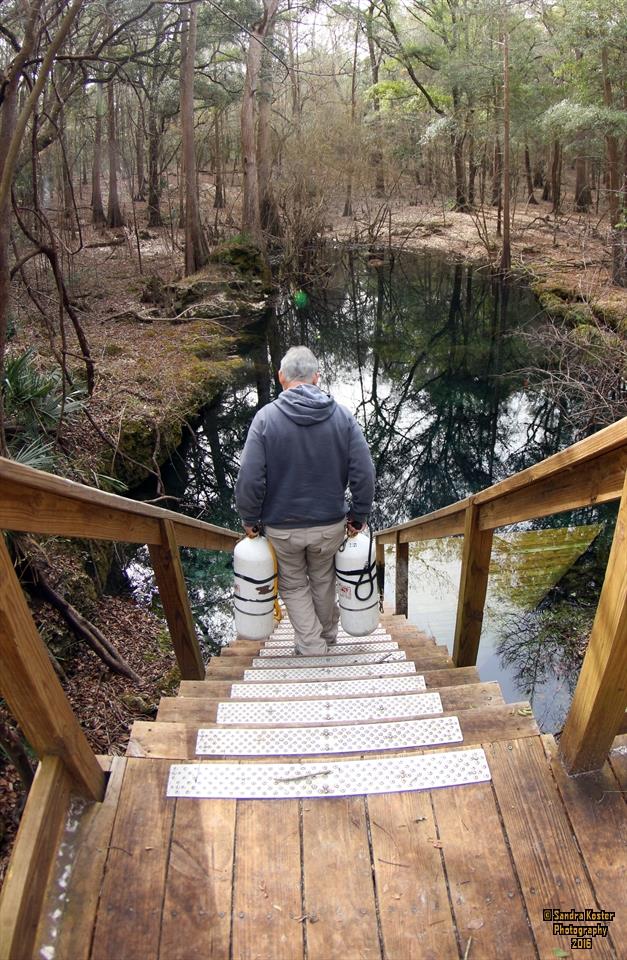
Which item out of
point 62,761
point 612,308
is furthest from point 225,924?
point 612,308

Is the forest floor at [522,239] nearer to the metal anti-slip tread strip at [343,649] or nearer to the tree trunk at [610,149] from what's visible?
the tree trunk at [610,149]

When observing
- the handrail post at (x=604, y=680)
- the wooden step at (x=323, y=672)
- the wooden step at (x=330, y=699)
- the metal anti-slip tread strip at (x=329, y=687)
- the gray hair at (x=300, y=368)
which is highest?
the gray hair at (x=300, y=368)

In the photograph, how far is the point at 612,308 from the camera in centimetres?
1524

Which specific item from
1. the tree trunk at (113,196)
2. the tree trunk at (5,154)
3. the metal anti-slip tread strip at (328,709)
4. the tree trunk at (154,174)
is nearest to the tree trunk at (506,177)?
the tree trunk at (154,174)

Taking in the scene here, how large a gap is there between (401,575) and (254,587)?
3.21 m

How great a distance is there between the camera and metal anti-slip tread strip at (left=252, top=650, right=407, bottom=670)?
3.84m

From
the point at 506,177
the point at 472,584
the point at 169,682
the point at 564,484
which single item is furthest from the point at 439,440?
the point at 506,177

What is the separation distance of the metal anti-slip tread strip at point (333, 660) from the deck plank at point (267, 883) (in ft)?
5.73

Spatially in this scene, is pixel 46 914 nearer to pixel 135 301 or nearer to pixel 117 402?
pixel 117 402

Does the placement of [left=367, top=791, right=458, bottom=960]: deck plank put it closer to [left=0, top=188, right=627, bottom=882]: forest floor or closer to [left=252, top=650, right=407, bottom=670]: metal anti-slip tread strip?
[left=0, top=188, right=627, bottom=882]: forest floor

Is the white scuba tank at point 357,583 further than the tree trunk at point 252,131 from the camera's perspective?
No

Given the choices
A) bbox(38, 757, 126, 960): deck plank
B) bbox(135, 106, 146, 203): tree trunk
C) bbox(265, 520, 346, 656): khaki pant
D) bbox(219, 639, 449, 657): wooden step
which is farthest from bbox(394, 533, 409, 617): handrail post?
bbox(135, 106, 146, 203): tree trunk

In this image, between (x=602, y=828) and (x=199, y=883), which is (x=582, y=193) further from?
(x=199, y=883)

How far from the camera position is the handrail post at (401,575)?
6297 mm
